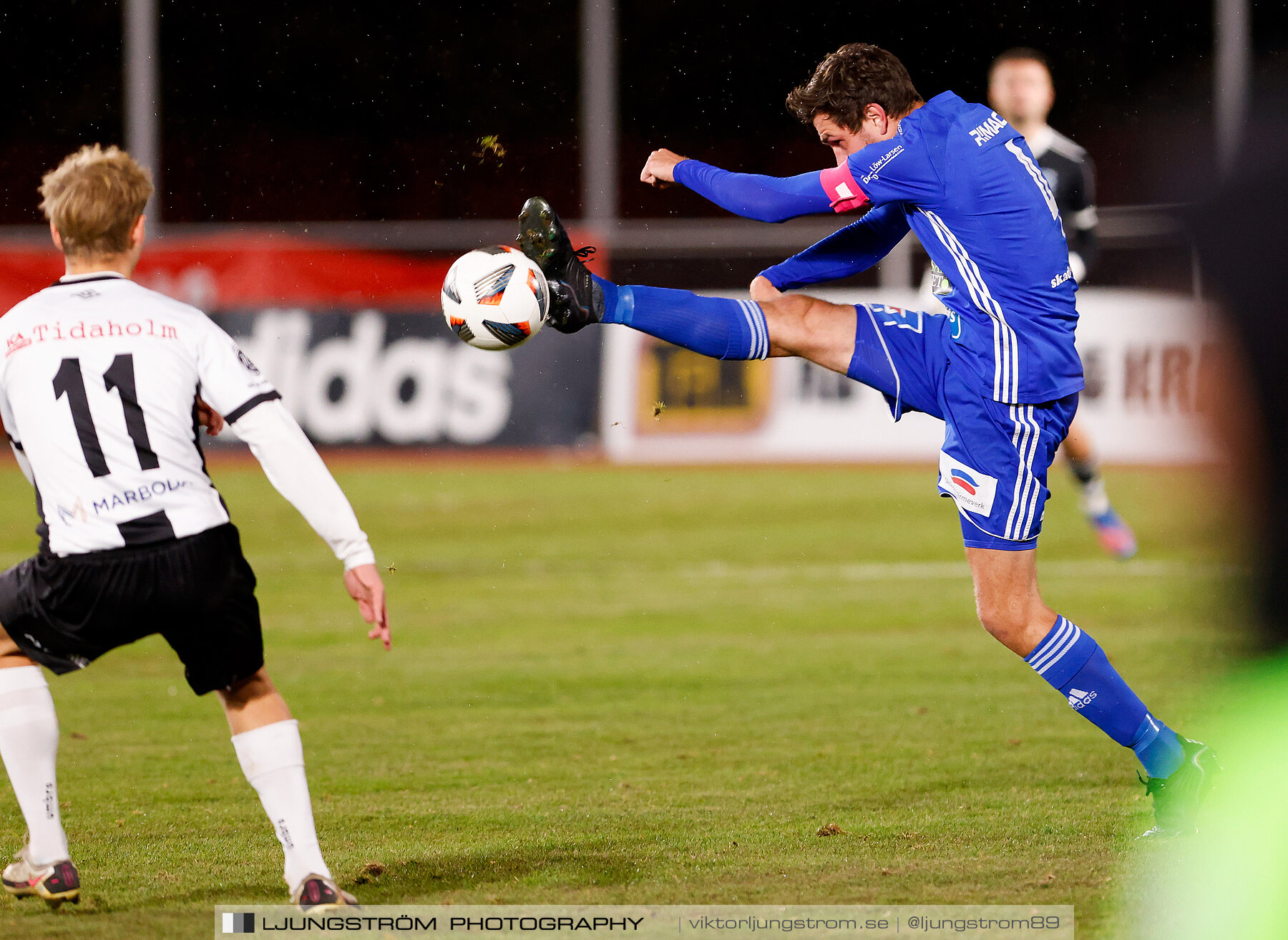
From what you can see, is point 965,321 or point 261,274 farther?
point 261,274

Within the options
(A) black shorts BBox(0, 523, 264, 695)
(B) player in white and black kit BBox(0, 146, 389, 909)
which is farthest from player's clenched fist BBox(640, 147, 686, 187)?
(A) black shorts BBox(0, 523, 264, 695)

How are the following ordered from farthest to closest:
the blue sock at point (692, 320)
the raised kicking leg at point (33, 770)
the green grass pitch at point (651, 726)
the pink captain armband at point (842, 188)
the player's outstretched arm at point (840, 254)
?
the player's outstretched arm at point (840, 254)
the blue sock at point (692, 320)
the pink captain armband at point (842, 188)
the green grass pitch at point (651, 726)
the raised kicking leg at point (33, 770)

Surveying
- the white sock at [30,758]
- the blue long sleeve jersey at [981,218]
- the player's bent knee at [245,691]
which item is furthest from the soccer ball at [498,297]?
the white sock at [30,758]

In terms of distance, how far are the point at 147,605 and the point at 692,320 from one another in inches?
72.1

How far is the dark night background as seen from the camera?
1895 centimetres

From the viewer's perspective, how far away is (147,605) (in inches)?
119

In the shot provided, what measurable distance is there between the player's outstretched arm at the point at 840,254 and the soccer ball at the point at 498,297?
775mm

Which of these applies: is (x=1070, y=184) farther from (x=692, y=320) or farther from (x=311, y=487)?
(x=311, y=487)

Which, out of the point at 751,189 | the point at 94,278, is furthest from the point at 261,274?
the point at 94,278

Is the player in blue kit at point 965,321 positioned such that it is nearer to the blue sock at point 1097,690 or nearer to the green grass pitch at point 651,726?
the blue sock at point 1097,690

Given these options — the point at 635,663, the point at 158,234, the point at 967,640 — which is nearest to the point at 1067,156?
the point at 967,640

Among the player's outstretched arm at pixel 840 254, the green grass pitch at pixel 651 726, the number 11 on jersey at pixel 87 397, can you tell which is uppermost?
the player's outstretched arm at pixel 840 254

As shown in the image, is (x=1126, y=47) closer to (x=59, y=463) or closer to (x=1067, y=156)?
(x=1067, y=156)

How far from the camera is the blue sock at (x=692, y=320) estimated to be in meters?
4.29
